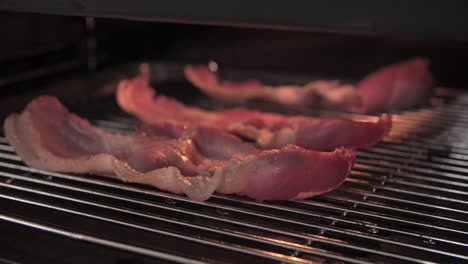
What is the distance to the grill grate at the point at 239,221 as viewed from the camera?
1.01 meters

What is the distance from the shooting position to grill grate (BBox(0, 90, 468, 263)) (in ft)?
3.32

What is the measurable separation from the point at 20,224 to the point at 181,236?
322mm

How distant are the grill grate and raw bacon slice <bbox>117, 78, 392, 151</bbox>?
94mm

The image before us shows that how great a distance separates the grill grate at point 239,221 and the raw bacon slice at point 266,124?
94 millimetres

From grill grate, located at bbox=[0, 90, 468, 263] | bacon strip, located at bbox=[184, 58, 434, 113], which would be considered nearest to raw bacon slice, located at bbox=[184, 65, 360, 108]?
bacon strip, located at bbox=[184, 58, 434, 113]

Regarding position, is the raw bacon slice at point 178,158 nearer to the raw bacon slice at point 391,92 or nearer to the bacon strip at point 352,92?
the bacon strip at point 352,92

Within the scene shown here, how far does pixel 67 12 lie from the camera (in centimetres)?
118

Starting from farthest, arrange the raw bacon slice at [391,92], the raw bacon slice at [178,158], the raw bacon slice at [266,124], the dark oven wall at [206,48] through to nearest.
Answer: the dark oven wall at [206,48], the raw bacon slice at [391,92], the raw bacon slice at [266,124], the raw bacon slice at [178,158]

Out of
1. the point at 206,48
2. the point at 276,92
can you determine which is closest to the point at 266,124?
the point at 276,92

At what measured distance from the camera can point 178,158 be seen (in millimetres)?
1325

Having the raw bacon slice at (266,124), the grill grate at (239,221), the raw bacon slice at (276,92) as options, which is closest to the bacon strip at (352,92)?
the raw bacon slice at (276,92)

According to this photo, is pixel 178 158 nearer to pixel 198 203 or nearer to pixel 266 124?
pixel 198 203

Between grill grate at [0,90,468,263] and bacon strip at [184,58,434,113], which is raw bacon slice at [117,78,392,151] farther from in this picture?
bacon strip at [184,58,434,113]

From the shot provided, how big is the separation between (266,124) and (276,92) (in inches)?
15.7
